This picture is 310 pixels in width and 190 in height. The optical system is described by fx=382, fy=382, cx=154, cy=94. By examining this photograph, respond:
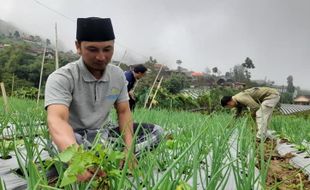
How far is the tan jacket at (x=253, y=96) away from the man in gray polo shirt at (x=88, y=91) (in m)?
3.06

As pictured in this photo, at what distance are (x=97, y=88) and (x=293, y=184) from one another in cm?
115

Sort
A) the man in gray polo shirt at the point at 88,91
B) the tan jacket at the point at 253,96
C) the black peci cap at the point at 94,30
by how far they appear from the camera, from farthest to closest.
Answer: the tan jacket at the point at 253,96
the black peci cap at the point at 94,30
the man in gray polo shirt at the point at 88,91

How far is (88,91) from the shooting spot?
6.43 ft

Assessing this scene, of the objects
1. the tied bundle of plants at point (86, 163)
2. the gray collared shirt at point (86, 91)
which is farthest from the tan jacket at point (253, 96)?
the tied bundle of plants at point (86, 163)

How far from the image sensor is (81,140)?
1.82 m

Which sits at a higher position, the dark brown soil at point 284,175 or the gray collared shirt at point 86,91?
the gray collared shirt at point 86,91

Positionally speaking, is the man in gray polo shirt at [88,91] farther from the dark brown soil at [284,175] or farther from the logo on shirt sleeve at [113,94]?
the dark brown soil at [284,175]

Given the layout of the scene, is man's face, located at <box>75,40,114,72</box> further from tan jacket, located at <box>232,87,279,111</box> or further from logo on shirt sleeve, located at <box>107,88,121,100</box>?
tan jacket, located at <box>232,87,279,111</box>

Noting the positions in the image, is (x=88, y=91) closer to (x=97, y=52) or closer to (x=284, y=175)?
(x=97, y=52)

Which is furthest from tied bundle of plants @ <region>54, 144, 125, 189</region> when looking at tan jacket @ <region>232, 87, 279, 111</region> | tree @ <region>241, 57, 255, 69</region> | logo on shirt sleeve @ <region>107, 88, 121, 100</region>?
tree @ <region>241, 57, 255, 69</region>

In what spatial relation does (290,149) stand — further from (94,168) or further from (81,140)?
(94,168)

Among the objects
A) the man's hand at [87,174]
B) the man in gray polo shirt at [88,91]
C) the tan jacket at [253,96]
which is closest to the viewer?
the man's hand at [87,174]

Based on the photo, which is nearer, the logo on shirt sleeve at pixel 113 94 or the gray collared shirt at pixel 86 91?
the gray collared shirt at pixel 86 91

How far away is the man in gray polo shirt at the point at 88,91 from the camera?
1624 millimetres
